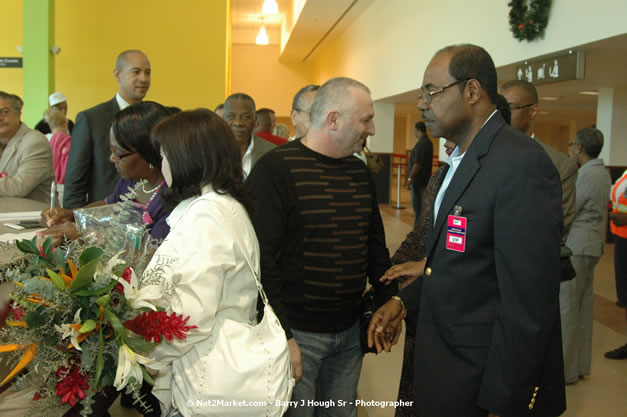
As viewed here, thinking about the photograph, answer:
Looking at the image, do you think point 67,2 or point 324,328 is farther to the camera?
point 67,2

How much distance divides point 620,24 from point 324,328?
13.4 feet

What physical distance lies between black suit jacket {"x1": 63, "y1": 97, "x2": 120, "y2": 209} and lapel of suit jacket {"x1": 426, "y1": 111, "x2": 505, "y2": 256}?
230 cm

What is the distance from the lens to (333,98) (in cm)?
213

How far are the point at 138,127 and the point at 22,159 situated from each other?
179 cm

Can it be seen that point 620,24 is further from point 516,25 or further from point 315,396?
point 315,396

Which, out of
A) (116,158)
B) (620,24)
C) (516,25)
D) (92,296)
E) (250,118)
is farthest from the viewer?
(516,25)

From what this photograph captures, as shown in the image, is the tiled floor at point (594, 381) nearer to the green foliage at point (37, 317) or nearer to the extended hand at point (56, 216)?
the extended hand at point (56, 216)

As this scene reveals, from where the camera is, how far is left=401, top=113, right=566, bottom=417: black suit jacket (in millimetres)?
1398

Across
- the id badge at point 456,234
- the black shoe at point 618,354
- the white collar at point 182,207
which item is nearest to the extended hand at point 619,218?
the black shoe at point 618,354

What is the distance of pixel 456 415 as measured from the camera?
159 centimetres

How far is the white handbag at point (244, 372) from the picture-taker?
144 cm

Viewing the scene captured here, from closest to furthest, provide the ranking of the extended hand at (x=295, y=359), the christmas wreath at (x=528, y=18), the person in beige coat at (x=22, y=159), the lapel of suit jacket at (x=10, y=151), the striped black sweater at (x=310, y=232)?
1. the extended hand at (x=295, y=359)
2. the striped black sweater at (x=310, y=232)
3. the person in beige coat at (x=22, y=159)
4. the lapel of suit jacket at (x=10, y=151)
5. the christmas wreath at (x=528, y=18)

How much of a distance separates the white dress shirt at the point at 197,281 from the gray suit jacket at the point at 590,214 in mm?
3106

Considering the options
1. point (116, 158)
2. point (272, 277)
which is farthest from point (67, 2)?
point (272, 277)
